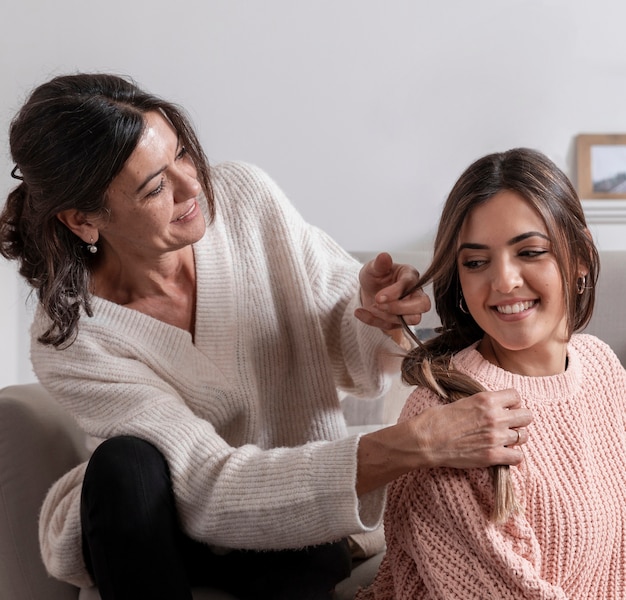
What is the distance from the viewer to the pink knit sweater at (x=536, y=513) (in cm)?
114

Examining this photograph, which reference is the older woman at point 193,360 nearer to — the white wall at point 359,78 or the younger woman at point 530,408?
the younger woman at point 530,408

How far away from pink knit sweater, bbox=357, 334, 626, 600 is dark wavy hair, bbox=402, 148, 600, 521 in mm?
30

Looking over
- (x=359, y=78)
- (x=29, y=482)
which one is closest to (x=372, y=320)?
(x=29, y=482)

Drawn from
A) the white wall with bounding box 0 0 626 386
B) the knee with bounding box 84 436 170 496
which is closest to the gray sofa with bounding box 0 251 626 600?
the knee with bounding box 84 436 170 496

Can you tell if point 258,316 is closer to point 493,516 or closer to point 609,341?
point 493,516

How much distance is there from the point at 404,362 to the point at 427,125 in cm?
157

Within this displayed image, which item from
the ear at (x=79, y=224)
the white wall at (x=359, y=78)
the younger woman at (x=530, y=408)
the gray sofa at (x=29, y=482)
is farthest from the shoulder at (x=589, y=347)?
the white wall at (x=359, y=78)

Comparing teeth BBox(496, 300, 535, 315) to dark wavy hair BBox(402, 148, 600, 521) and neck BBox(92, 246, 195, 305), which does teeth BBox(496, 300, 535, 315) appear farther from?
neck BBox(92, 246, 195, 305)

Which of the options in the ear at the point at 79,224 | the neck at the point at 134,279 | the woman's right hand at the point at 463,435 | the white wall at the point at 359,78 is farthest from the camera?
the white wall at the point at 359,78

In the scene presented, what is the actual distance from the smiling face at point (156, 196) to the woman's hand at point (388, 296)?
0.27m

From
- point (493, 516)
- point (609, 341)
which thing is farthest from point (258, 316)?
point (609, 341)

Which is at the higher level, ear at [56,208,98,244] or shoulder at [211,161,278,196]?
shoulder at [211,161,278,196]

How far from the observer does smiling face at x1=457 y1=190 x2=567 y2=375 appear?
3.87 feet

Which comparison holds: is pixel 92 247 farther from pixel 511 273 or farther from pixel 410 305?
pixel 511 273
